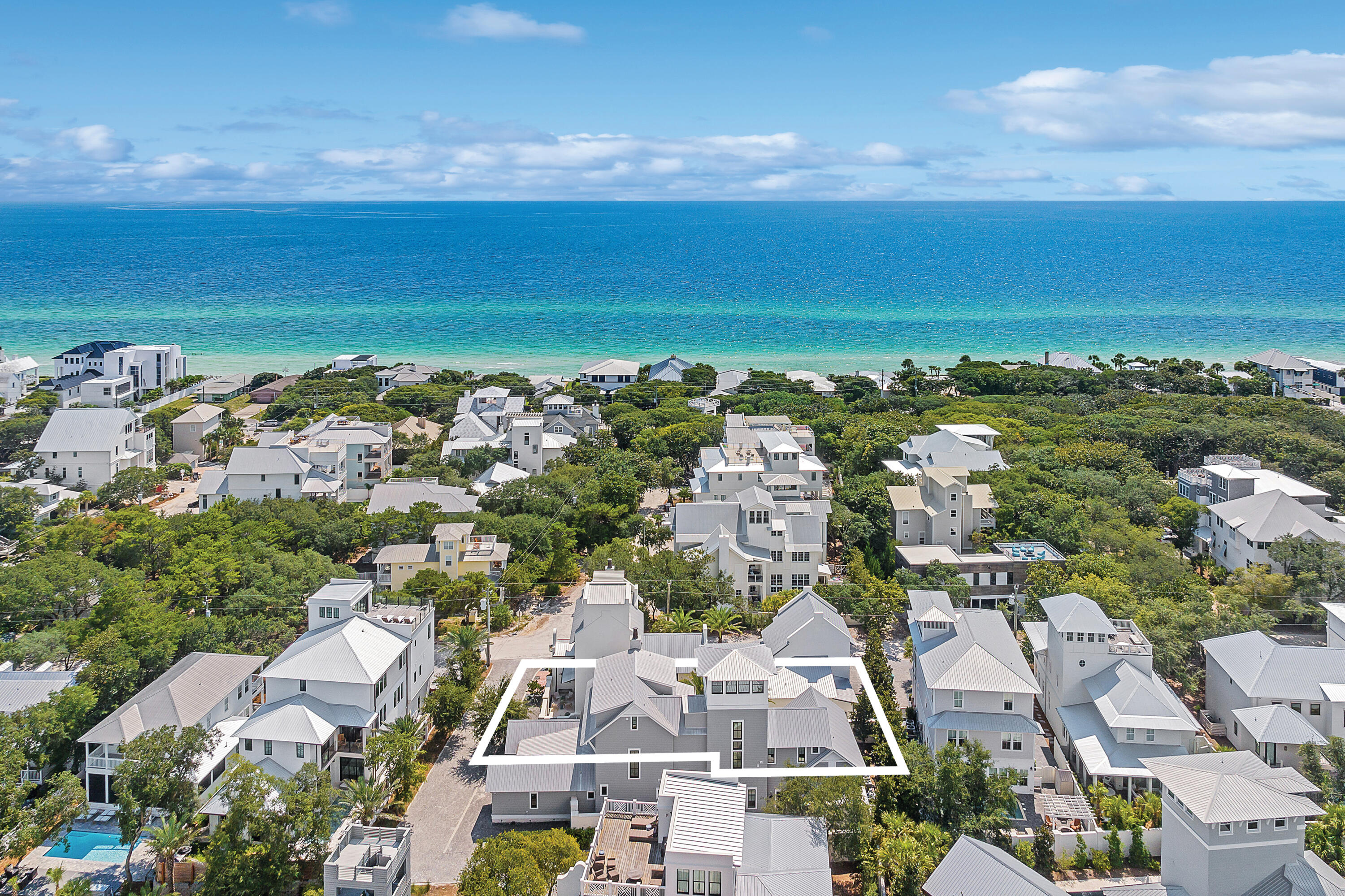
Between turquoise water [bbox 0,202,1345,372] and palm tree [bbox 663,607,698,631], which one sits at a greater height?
turquoise water [bbox 0,202,1345,372]

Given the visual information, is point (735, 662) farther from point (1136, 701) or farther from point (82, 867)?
point (82, 867)

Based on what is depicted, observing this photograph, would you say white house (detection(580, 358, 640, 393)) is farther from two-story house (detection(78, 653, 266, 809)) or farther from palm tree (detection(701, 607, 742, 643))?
two-story house (detection(78, 653, 266, 809))

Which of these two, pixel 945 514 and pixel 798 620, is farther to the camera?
pixel 945 514

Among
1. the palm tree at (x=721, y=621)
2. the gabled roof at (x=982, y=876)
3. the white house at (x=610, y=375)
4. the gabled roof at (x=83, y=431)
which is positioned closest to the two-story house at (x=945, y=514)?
the palm tree at (x=721, y=621)

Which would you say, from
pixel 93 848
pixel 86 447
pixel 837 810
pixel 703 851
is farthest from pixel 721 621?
A: pixel 86 447

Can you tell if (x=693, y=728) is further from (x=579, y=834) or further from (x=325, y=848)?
(x=325, y=848)

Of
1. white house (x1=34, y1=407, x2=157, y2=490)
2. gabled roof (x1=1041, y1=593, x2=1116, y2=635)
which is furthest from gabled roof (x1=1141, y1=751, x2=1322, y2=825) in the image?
white house (x1=34, y1=407, x2=157, y2=490)
